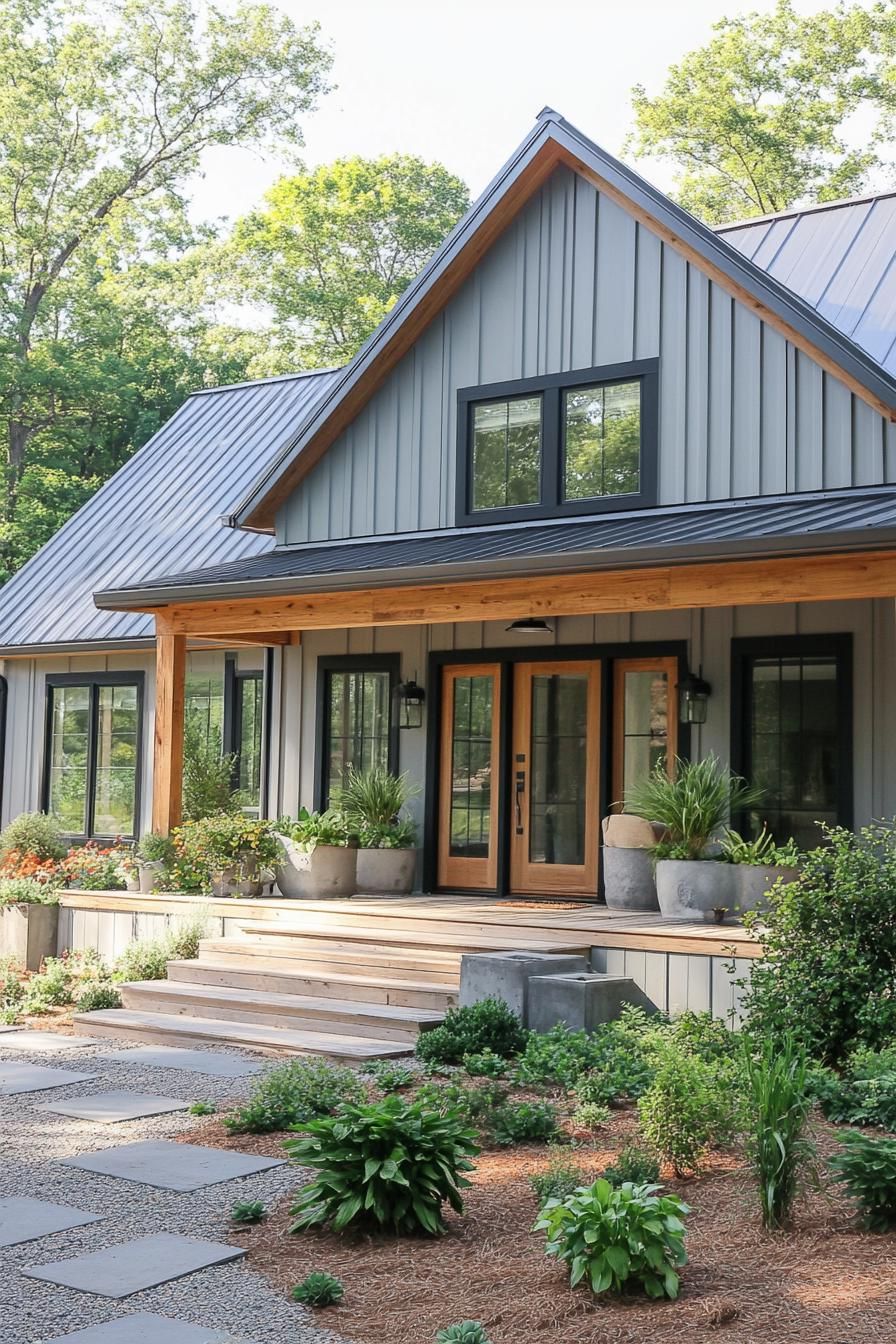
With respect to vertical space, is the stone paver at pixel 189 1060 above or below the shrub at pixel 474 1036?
below

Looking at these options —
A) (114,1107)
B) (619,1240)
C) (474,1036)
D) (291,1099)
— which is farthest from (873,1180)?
(114,1107)

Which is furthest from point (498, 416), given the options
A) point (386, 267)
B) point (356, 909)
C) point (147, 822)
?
point (386, 267)

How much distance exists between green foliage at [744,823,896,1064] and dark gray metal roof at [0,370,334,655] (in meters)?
8.88

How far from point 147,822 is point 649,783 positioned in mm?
6726

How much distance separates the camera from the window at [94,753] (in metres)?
15.9

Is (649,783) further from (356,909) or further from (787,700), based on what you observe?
(356,909)

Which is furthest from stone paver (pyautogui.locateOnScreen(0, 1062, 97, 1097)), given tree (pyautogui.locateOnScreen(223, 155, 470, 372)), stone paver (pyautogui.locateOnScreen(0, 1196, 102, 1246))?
tree (pyautogui.locateOnScreen(223, 155, 470, 372))

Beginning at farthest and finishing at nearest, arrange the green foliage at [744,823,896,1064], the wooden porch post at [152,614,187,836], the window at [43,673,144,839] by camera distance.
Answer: the window at [43,673,144,839] < the wooden porch post at [152,614,187,836] < the green foliage at [744,823,896,1064]

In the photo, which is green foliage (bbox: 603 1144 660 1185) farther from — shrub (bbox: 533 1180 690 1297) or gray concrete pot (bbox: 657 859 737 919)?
gray concrete pot (bbox: 657 859 737 919)

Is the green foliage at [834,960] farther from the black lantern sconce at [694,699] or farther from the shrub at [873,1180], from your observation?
the black lantern sconce at [694,699]

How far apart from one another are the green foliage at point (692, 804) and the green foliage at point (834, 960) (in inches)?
89.5

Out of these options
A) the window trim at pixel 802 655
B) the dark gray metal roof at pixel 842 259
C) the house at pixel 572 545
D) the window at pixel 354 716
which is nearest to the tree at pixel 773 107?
the dark gray metal roof at pixel 842 259

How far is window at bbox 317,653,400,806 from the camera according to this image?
1341cm

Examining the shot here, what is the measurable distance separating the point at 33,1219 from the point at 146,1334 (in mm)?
1342
